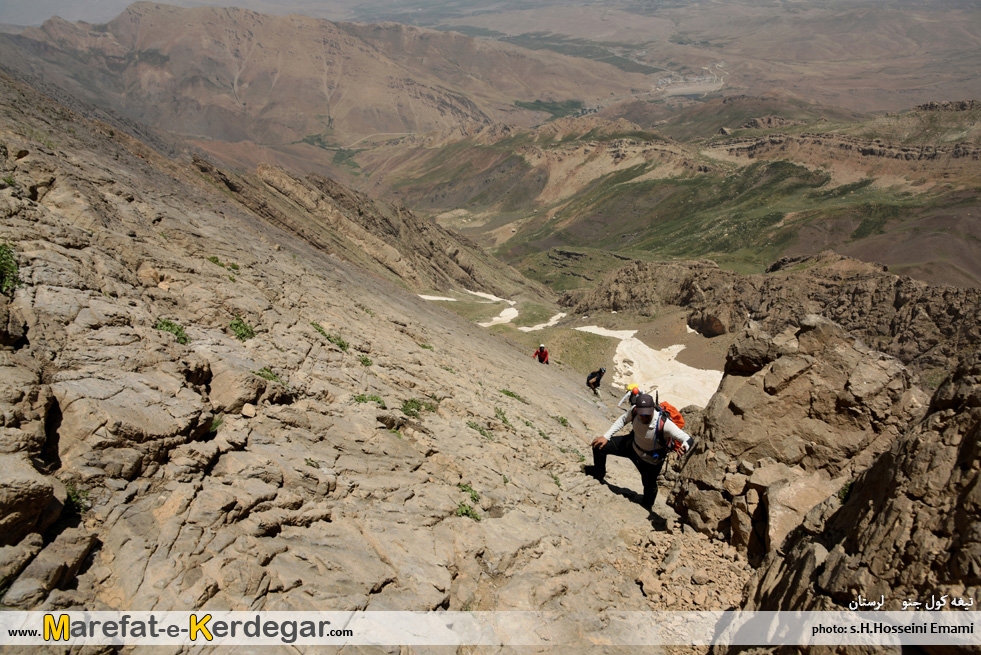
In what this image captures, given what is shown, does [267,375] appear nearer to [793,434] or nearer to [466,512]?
[466,512]

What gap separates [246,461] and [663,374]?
28.8 m

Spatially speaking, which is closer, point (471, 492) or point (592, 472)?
point (471, 492)

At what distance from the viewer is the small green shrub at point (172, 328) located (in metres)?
8.04

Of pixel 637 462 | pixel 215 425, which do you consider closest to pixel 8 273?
pixel 215 425

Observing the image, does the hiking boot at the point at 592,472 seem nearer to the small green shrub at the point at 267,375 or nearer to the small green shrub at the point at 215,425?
the small green shrub at the point at 267,375

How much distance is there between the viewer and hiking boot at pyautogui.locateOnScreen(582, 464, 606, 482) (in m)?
10.5

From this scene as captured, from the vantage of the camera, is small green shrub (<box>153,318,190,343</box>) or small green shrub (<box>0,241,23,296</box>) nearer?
small green shrub (<box>0,241,23,296</box>)

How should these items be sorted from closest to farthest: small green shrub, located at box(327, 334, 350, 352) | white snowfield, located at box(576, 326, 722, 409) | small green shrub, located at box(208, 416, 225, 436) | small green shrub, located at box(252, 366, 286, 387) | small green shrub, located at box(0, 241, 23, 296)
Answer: small green shrub, located at box(0, 241, 23, 296), small green shrub, located at box(208, 416, 225, 436), small green shrub, located at box(252, 366, 286, 387), small green shrub, located at box(327, 334, 350, 352), white snowfield, located at box(576, 326, 722, 409)

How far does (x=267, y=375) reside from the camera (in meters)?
8.27

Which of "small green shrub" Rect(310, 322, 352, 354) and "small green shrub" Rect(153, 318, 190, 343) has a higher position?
"small green shrub" Rect(153, 318, 190, 343)

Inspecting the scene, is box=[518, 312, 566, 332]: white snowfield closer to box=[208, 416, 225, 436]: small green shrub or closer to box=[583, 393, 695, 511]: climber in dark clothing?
box=[583, 393, 695, 511]: climber in dark clothing

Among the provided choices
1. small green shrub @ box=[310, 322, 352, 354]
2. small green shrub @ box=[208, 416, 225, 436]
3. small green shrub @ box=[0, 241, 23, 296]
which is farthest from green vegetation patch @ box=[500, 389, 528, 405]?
small green shrub @ box=[0, 241, 23, 296]

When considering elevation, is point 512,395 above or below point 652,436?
below

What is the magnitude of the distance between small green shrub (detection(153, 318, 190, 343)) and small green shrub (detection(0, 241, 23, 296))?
5.38ft
